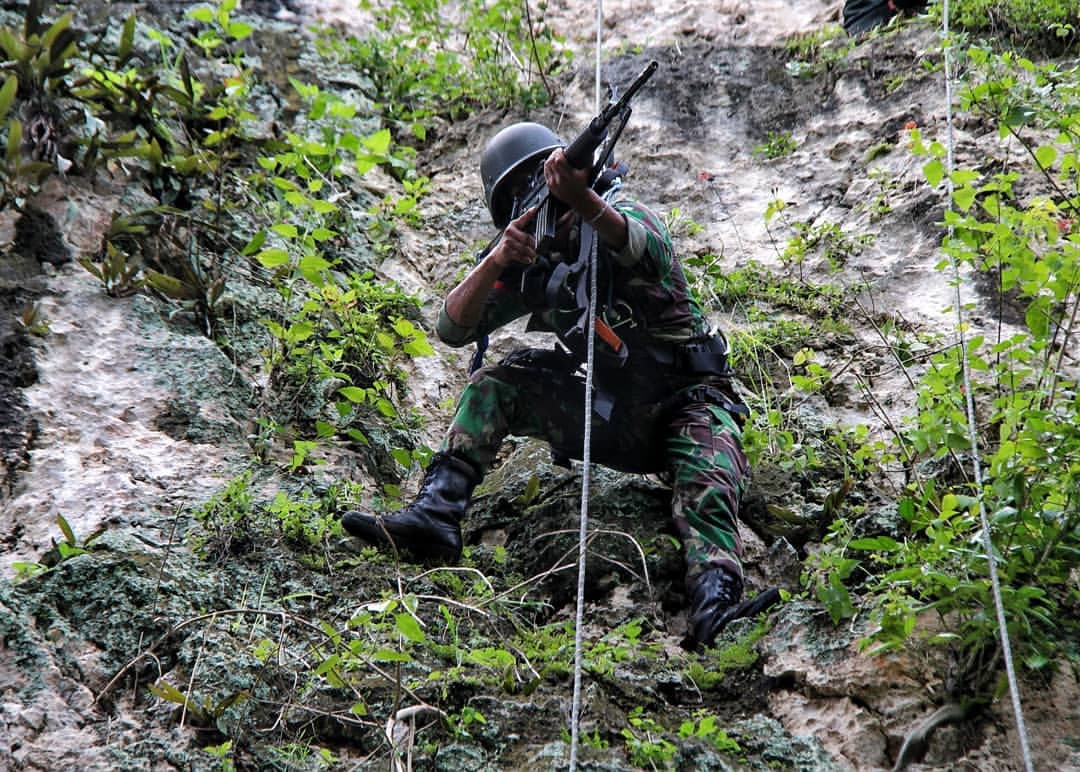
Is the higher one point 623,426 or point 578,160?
point 578,160

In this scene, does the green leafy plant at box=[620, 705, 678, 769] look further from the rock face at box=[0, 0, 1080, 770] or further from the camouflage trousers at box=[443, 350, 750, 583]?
the camouflage trousers at box=[443, 350, 750, 583]

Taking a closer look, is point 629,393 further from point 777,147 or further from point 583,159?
point 777,147

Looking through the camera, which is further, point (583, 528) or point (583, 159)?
point (583, 159)

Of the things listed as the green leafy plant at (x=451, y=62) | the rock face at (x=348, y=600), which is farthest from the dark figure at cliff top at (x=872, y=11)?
the green leafy plant at (x=451, y=62)

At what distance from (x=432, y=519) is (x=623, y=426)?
2.77ft

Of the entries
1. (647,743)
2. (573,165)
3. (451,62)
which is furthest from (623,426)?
(451,62)

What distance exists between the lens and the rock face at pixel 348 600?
250 centimetres

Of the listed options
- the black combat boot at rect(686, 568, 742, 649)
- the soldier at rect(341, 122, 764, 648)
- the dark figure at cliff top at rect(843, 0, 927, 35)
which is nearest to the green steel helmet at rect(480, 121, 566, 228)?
the soldier at rect(341, 122, 764, 648)

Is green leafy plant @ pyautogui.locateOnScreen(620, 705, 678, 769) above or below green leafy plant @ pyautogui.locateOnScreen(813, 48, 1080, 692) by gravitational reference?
below

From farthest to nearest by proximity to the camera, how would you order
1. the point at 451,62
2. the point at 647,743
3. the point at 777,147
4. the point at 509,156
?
the point at 451,62 < the point at 777,147 < the point at 509,156 < the point at 647,743

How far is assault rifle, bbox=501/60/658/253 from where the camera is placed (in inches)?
116

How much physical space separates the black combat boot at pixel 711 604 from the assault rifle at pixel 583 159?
4.28ft

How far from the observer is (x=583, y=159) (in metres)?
3.11

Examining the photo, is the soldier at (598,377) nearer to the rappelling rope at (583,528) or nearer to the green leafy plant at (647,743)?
the rappelling rope at (583,528)
